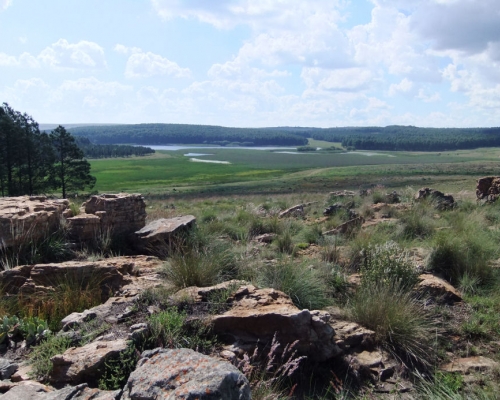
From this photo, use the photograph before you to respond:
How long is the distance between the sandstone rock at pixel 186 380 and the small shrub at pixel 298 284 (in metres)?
2.52

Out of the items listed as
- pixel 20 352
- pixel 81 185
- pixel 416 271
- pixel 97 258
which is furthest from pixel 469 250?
pixel 81 185

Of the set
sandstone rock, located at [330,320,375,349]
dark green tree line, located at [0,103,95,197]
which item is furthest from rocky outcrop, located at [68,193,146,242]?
dark green tree line, located at [0,103,95,197]

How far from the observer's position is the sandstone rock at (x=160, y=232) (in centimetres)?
836

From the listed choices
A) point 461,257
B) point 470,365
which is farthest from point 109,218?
point 470,365

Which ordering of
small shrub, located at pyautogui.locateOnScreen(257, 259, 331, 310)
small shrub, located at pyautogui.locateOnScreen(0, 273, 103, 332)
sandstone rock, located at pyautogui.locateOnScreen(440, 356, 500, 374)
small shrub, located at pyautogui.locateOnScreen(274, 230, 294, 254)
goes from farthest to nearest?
small shrub, located at pyautogui.locateOnScreen(274, 230, 294, 254) < small shrub, located at pyautogui.locateOnScreen(257, 259, 331, 310) < small shrub, located at pyautogui.locateOnScreen(0, 273, 103, 332) < sandstone rock, located at pyautogui.locateOnScreen(440, 356, 500, 374)

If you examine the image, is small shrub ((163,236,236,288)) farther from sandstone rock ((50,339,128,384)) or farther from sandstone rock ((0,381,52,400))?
sandstone rock ((0,381,52,400))

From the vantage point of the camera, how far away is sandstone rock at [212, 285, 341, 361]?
4602mm

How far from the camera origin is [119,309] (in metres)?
5.04

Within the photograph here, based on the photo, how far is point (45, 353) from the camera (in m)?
4.24

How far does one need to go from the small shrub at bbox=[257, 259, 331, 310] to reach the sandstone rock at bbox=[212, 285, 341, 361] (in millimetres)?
899

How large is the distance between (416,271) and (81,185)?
4854 centimetres

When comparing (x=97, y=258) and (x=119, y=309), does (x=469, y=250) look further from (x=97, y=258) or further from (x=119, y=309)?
(x=97, y=258)

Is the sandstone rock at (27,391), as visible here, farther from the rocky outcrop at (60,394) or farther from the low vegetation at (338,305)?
the low vegetation at (338,305)

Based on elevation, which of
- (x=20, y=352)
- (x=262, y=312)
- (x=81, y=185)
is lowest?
(x=81, y=185)
